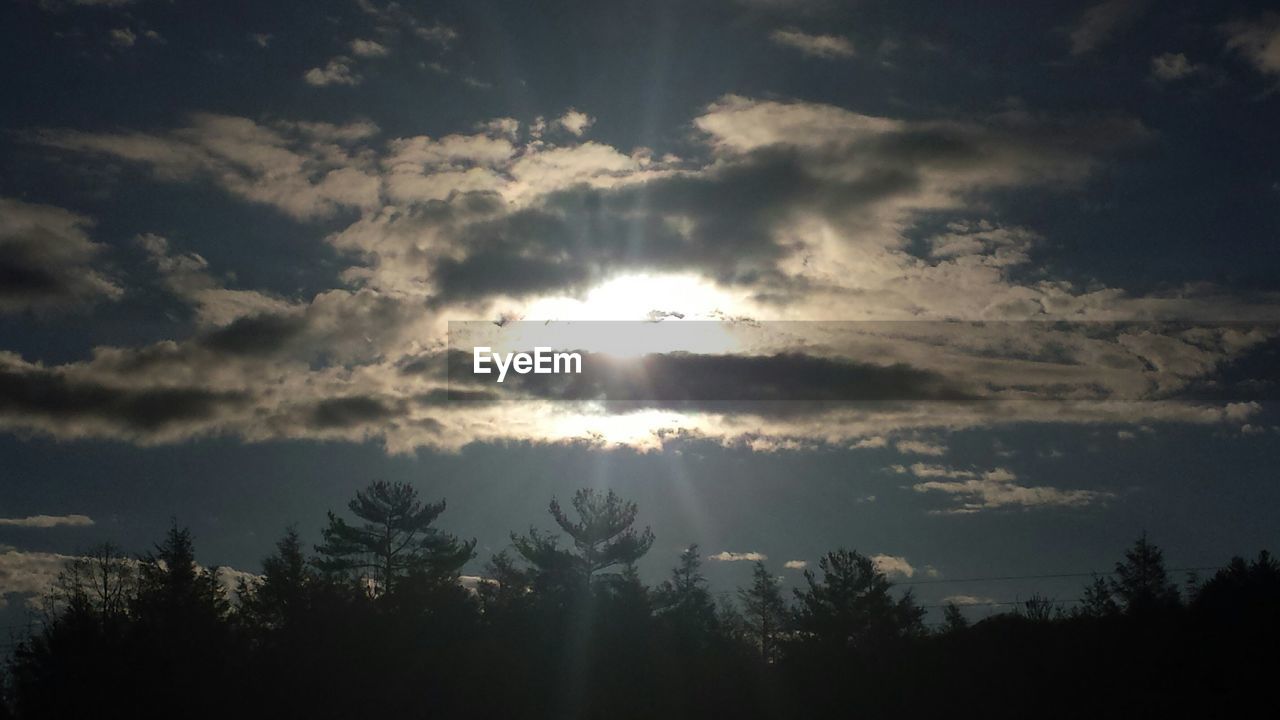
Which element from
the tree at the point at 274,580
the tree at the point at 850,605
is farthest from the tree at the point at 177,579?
the tree at the point at 850,605

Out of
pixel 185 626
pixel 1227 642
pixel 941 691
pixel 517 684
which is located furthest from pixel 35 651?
pixel 1227 642

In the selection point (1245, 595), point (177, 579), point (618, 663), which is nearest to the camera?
point (1245, 595)

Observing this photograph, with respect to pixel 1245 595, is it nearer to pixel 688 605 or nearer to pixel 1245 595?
pixel 1245 595

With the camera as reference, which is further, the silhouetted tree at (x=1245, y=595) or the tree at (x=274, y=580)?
the tree at (x=274, y=580)

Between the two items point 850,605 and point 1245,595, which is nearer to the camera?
point 1245,595

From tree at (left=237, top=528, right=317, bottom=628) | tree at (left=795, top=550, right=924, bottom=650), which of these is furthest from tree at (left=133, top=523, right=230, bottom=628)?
tree at (left=795, top=550, right=924, bottom=650)

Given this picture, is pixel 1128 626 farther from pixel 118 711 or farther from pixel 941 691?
pixel 118 711

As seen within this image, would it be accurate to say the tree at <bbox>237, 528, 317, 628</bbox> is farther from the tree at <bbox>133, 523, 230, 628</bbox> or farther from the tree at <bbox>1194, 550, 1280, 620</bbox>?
the tree at <bbox>1194, 550, 1280, 620</bbox>

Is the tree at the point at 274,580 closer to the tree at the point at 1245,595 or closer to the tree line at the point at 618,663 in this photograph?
the tree line at the point at 618,663

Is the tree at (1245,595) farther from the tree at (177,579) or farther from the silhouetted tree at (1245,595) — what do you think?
the tree at (177,579)

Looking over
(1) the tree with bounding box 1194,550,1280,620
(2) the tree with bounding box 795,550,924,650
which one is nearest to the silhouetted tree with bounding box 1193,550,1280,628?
(1) the tree with bounding box 1194,550,1280,620

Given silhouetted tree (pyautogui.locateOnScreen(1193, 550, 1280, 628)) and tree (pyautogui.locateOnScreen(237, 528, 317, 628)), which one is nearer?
silhouetted tree (pyautogui.locateOnScreen(1193, 550, 1280, 628))

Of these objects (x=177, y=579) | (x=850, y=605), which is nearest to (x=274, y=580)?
(x=177, y=579)

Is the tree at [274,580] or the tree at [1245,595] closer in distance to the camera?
the tree at [1245,595]
